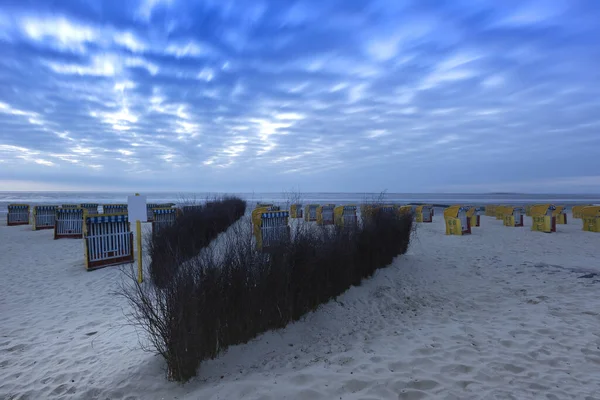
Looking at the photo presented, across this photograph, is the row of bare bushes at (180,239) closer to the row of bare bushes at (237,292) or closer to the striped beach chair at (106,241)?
the row of bare bushes at (237,292)

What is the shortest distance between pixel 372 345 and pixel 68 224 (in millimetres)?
16016

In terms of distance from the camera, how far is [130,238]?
33.3ft

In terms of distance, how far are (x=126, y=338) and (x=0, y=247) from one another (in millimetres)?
12071

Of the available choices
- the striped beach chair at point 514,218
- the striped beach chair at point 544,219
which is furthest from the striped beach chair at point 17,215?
the striped beach chair at point 544,219

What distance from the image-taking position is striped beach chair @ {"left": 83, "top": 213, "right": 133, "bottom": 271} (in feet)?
30.2

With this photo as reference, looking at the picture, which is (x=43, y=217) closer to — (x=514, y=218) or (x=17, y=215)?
(x=17, y=215)

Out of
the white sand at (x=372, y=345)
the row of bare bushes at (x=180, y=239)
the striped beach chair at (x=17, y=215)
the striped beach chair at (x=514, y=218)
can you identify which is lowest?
the white sand at (x=372, y=345)

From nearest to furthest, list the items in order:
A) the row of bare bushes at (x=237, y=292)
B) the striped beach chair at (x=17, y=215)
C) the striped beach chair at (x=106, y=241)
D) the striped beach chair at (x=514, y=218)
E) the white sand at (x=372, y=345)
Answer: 1. the white sand at (x=372, y=345)
2. the row of bare bushes at (x=237, y=292)
3. the striped beach chair at (x=106, y=241)
4. the striped beach chair at (x=514, y=218)
5. the striped beach chair at (x=17, y=215)

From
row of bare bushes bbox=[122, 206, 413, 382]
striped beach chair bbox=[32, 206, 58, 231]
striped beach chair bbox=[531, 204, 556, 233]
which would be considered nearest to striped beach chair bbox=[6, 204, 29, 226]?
striped beach chair bbox=[32, 206, 58, 231]

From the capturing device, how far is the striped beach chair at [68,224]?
49.8 ft

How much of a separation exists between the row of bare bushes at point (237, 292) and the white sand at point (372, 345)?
23cm

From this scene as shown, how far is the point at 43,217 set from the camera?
1881cm

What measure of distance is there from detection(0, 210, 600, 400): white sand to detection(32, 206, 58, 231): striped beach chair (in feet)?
41.1

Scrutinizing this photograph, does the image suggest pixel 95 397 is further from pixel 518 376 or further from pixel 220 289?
pixel 518 376
